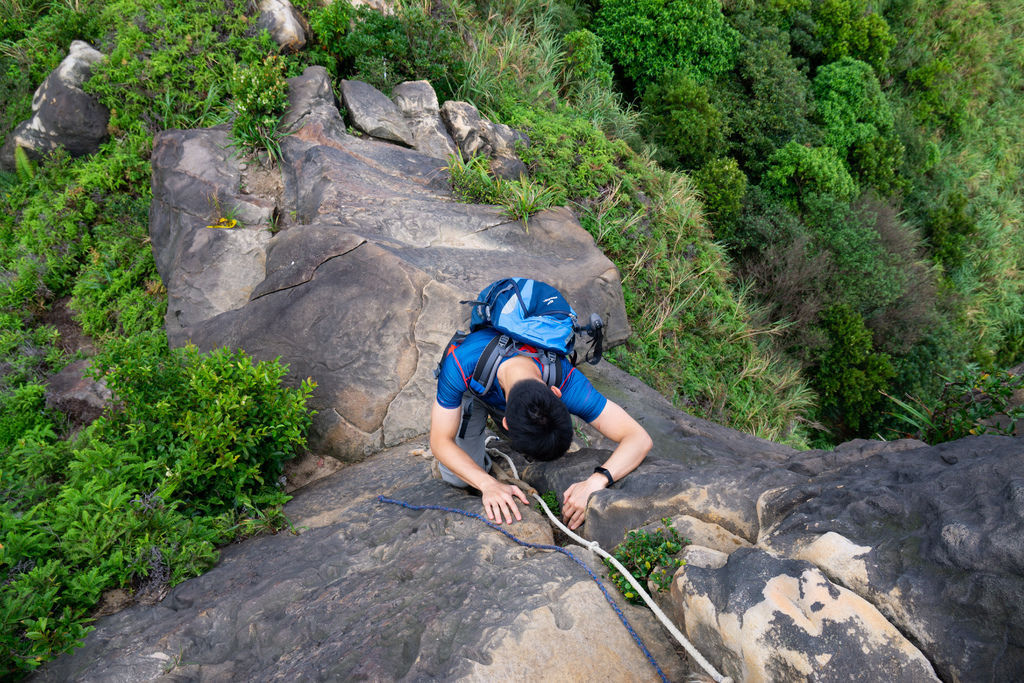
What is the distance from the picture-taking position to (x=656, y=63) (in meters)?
8.62

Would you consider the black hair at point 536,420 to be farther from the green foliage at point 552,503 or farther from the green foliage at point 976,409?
the green foliage at point 976,409

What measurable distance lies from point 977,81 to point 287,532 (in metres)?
15.8

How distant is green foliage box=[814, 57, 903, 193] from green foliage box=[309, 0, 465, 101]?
6.21m

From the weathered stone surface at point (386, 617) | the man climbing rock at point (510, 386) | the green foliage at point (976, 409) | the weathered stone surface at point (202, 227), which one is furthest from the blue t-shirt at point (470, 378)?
the weathered stone surface at point (202, 227)

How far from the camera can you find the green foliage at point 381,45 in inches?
255

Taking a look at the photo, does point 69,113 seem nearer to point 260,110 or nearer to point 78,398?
point 260,110

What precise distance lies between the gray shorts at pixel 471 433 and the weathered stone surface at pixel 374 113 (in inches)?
161

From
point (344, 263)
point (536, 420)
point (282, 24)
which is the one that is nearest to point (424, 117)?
point (282, 24)

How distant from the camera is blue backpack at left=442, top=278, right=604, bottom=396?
2.72m

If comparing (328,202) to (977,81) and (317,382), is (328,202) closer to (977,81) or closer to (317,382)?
(317,382)

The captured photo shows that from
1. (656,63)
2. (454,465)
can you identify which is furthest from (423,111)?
(454,465)

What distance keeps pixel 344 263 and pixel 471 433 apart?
1924mm

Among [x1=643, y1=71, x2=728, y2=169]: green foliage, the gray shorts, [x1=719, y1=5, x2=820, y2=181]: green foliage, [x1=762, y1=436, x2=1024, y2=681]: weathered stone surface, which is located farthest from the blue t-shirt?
[x1=719, y1=5, x2=820, y2=181]: green foliage

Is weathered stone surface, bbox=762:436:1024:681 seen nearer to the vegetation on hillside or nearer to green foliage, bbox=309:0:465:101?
the vegetation on hillside
